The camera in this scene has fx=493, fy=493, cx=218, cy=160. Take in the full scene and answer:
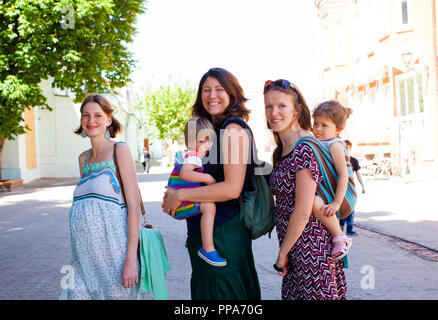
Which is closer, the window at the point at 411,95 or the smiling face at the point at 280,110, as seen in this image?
the smiling face at the point at 280,110

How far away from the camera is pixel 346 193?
2904mm

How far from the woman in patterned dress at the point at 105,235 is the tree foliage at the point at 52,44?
55.6 feet

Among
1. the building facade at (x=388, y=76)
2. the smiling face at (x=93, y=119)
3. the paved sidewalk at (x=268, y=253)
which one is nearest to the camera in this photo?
Result: the smiling face at (x=93, y=119)

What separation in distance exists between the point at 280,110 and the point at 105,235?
49.8 inches

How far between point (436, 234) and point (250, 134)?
673cm

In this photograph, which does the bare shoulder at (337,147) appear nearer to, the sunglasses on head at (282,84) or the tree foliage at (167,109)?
the sunglasses on head at (282,84)

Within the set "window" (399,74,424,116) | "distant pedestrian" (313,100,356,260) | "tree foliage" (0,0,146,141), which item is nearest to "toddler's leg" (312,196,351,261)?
"distant pedestrian" (313,100,356,260)

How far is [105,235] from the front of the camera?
2936mm

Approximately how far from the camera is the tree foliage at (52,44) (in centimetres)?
1847

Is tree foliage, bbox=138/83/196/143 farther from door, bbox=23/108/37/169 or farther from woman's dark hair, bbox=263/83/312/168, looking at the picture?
woman's dark hair, bbox=263/83/312/168

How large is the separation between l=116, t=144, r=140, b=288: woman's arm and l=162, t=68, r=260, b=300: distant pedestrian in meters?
0.24

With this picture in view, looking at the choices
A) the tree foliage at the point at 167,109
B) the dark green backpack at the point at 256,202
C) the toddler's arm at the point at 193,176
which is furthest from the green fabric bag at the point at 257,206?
the tree foliage at the point at 167,109

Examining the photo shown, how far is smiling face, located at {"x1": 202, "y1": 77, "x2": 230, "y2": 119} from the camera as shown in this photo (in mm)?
2797

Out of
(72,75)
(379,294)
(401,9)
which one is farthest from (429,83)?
(379,294)
